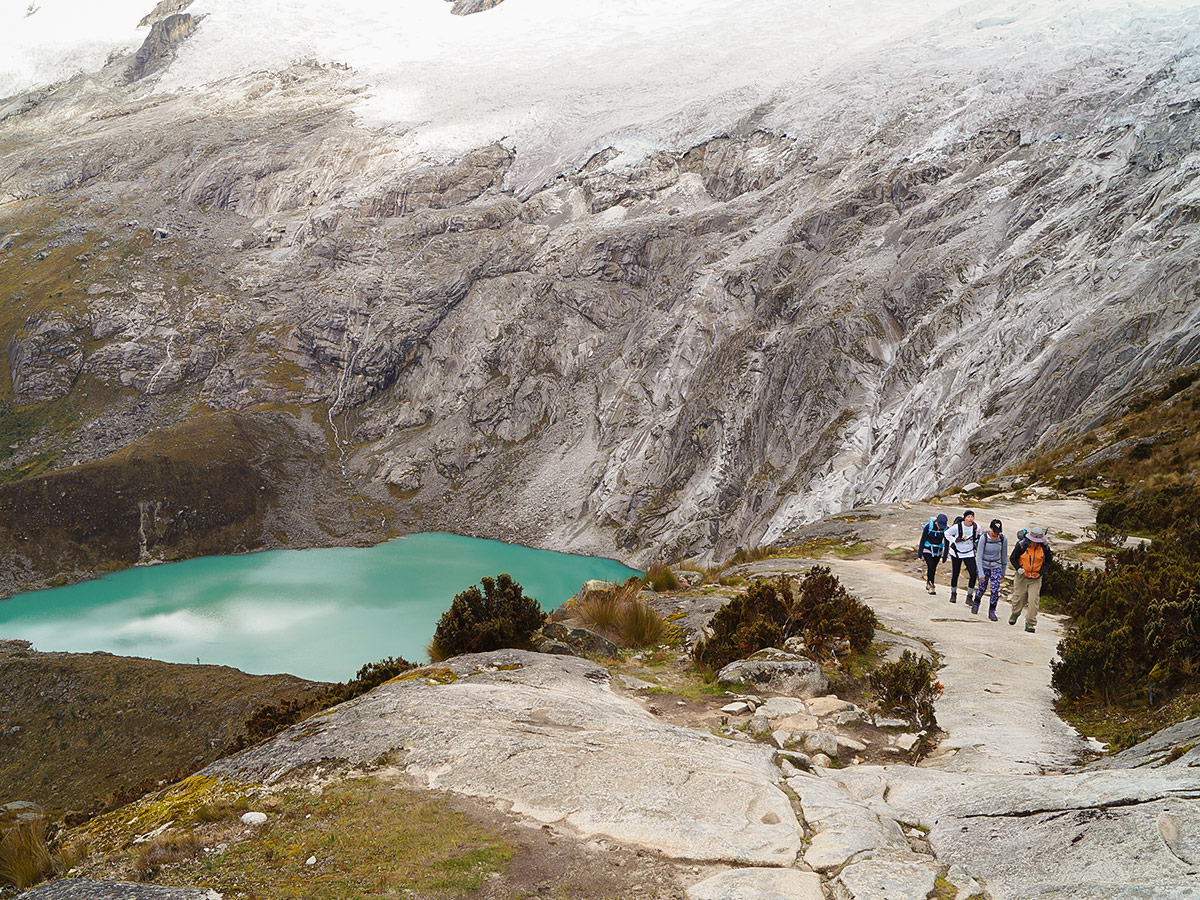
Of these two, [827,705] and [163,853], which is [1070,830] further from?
[163,853]

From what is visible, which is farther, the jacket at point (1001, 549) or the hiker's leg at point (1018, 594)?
the jacket at point (1001, 549)

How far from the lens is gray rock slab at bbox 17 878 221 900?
468cm

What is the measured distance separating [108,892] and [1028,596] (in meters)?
14.8

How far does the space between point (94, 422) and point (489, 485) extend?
76.3 m

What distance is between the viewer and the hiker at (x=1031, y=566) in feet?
44.1

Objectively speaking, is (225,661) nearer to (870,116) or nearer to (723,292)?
(723,292)

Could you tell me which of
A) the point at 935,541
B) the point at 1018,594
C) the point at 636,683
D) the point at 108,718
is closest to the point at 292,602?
the point at 108,718

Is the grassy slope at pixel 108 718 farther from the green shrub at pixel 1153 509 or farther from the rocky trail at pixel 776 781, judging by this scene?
the green shrub at pixel 1153 509

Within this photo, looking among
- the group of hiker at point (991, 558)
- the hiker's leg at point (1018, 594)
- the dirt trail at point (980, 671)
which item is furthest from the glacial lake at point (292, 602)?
the hiker's leg at point (1018, 594)

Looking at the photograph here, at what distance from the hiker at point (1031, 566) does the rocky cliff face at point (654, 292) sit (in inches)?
1169

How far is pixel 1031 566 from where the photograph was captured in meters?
13.5

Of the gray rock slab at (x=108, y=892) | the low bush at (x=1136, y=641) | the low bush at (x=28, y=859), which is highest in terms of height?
the gray rock slab at (x=108, y=892)

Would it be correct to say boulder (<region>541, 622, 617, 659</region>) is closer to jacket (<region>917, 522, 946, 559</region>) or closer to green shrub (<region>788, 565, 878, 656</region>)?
green shrub (<region>788, 565, 878, 656</region>)

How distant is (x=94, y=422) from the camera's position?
12338 centimetres
